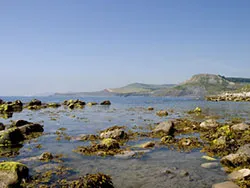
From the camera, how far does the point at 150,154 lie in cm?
1853

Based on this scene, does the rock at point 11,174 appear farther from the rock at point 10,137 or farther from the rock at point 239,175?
the rock at point 239,175

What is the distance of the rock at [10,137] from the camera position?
22900 millimetres

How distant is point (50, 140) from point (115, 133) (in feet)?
22.8

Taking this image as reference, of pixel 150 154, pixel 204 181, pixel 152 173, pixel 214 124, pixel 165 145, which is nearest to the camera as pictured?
pixel 204 181

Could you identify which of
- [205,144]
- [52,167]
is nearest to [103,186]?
[52,167]

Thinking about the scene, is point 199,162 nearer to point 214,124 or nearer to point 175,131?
point 175,131

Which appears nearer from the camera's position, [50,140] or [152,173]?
[152,173]

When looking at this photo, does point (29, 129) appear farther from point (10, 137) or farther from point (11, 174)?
point (11, 174)

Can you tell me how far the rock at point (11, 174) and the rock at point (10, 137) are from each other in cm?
1107

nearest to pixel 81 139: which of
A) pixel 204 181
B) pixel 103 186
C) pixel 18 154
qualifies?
pixel 18 154

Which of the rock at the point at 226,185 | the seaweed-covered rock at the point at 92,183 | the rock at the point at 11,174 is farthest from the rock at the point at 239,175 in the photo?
the rock at the point at 11,174

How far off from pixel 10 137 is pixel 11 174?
41.0 feet

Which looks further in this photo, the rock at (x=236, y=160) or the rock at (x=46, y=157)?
the rock at (x=46, y=157)

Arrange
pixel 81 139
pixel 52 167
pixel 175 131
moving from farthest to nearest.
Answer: pixel 175 131, pixel 81 139, pixel 52 167
